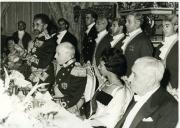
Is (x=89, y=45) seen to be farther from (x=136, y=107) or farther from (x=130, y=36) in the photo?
(x=136, y=107)

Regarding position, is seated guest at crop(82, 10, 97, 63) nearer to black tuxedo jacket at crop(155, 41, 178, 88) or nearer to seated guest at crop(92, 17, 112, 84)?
seated guest at crop(92, 17, 112, 84)

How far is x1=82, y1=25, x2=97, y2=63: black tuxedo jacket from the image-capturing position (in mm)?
3055

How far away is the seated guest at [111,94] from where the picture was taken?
1899mm

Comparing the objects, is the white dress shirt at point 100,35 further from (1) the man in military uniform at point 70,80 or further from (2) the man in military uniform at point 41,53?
(1) the man in military uniform at point 70,80

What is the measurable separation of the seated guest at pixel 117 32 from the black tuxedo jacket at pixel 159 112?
3.71 ft

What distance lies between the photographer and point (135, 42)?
2643mm

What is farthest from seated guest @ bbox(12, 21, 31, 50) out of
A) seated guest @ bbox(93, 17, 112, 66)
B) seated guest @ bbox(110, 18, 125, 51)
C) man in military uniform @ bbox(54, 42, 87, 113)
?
man in military uniform @ bbox(54, 42, 87, 113)

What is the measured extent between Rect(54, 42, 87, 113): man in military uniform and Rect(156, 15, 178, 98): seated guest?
0.57 meters

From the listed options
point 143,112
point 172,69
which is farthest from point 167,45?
point 143,112

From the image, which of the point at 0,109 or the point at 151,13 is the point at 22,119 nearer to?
the point at 0,109

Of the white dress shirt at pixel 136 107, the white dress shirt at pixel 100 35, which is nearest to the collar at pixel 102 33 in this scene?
the white dress shirt at pixel 100 35

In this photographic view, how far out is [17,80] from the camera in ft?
7.35

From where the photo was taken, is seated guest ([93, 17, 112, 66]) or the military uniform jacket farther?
seated guest ([93, 17, 112, 66])

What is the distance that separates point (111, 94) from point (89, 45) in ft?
4.00
